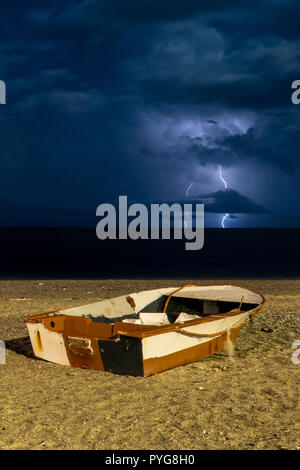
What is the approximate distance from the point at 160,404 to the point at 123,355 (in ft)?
3.49

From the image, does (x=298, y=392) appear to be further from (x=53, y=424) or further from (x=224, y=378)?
(x=53, y=424)

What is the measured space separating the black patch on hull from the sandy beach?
0.16 metres

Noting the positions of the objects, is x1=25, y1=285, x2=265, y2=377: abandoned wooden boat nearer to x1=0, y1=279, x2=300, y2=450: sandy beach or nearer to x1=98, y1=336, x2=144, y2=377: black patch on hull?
x1=98, y1=336, x2=144, y2=377: black patch on hull

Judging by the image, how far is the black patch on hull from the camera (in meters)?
6.51

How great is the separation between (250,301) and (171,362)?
136 inches

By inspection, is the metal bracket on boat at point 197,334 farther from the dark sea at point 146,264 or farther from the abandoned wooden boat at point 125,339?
the dark sea at point 146,264

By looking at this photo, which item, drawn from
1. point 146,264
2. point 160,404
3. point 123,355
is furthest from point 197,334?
point 146,264

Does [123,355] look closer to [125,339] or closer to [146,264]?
[125,339]

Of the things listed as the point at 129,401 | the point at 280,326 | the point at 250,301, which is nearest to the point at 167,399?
the point at 129,401

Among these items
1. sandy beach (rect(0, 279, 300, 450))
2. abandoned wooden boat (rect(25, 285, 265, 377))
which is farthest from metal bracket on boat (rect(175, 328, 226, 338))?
sandy beach (rect(0, 279, 300, 450))

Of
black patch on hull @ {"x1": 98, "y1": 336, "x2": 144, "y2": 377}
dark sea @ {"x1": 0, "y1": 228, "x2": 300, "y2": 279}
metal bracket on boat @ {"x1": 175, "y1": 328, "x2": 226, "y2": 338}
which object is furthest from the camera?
dark sea @ {"x1": 0, "y1": 228, "x2": 300, "y2": 279}

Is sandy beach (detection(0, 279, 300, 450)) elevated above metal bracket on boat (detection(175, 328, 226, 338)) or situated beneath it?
situated beneath

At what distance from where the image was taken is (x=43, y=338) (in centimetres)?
744

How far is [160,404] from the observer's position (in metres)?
5.96
